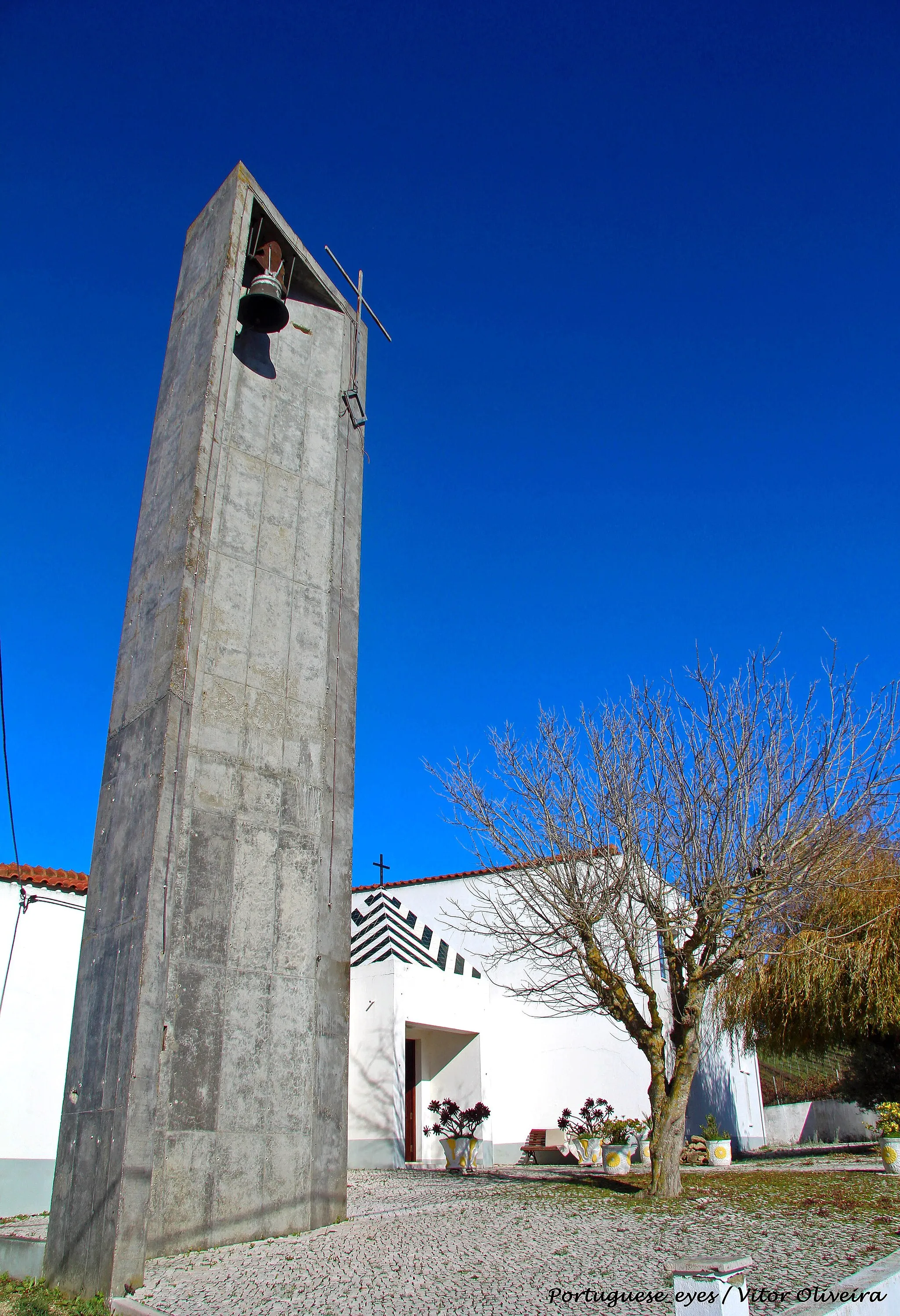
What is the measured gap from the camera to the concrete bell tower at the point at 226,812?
6637mm

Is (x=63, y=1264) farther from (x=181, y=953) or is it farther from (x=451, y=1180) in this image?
(x=451, y=1180)

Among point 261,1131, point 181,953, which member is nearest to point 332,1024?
point 261,1131

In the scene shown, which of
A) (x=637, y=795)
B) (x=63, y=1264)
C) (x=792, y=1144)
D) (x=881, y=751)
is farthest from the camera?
(x=792, y=1144)

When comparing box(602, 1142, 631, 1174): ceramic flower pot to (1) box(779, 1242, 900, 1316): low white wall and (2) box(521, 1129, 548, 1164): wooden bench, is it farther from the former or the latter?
(1) box(779, 1242, 900, 1316): low white wall

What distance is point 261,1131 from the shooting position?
7336mm

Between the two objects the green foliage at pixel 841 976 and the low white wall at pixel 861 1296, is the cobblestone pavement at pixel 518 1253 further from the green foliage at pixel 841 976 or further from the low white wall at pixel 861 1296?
the green foliage at pixel 841 976

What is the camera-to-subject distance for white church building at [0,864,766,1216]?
1111 cm

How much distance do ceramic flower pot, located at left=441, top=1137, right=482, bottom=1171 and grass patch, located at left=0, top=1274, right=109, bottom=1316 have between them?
9.75m

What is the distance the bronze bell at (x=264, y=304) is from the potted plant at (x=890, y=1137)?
13.5 metres

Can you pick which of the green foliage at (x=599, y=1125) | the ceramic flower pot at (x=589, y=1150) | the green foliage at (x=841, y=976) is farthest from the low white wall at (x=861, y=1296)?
the ceramic flower pot at (x=589, y=1150)

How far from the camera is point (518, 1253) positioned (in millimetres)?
6555

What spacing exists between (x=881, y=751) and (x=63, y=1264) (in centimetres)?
929

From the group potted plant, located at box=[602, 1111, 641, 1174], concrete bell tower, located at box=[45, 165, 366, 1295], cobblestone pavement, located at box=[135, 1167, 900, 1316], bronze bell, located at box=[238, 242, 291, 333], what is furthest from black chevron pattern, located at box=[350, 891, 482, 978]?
bronze bell, located at box=[238, 242, 291, 333]

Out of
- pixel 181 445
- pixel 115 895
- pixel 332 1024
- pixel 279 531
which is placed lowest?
pixel 332 1024
